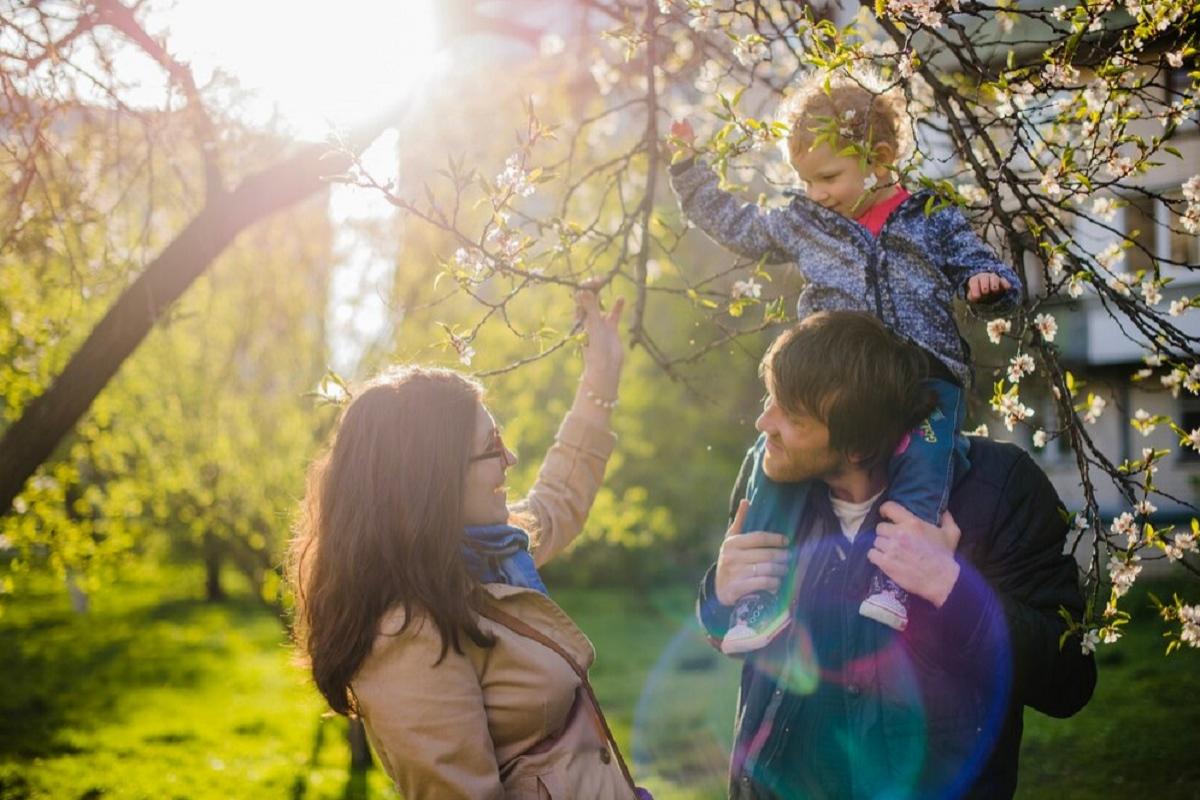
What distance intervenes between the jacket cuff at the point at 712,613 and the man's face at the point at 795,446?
35 cm

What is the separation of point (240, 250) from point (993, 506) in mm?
9037

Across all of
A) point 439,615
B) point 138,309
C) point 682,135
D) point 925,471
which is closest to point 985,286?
point 925,471

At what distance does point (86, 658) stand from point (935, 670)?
12.5 m

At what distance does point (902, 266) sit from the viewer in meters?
2.72

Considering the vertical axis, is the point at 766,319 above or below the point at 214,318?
below

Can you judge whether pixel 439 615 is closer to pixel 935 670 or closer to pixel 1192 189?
pixel 935 670

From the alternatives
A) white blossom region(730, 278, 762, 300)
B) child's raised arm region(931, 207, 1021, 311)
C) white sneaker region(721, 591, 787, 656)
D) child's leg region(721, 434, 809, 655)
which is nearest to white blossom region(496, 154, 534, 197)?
white blossom region(730, 278, 762, 300)

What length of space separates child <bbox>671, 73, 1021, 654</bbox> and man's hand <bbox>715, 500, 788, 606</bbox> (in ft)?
0.22

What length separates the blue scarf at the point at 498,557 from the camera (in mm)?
2408

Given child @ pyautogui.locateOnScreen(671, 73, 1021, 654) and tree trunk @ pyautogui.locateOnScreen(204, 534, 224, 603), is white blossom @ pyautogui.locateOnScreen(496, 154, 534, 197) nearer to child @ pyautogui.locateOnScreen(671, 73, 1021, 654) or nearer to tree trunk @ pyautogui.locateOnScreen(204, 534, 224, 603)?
child @ pyautogui.locateOnScreen(671, 73, 1021, 654)

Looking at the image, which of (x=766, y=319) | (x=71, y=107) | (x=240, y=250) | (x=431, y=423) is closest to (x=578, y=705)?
(x=431, y=423)

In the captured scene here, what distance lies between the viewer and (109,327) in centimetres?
440

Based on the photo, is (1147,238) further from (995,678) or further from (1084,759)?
(995,678)

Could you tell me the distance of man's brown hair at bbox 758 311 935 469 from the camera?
2.43 m
